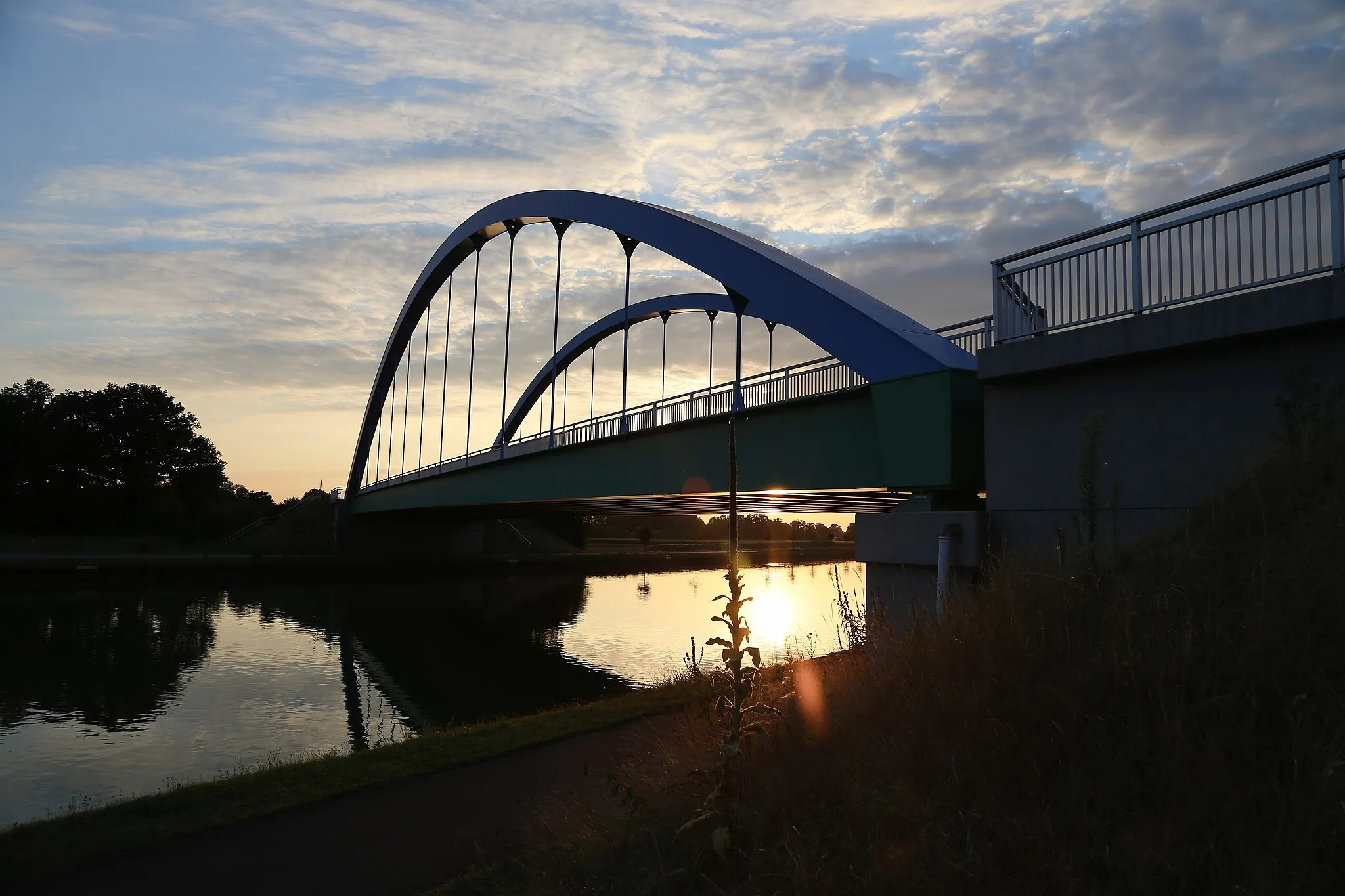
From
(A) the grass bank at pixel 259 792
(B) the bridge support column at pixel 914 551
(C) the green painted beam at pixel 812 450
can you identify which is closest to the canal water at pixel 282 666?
(B) the bridge support column at pixel 914 551

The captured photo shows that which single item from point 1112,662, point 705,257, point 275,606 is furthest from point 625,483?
point 275,606

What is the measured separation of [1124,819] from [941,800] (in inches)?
26.4

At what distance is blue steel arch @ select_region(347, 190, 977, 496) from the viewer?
436 inches

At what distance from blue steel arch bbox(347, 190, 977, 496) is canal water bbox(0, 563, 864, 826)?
2875 millimetres

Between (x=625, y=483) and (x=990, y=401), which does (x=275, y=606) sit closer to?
(x=625, y=483)

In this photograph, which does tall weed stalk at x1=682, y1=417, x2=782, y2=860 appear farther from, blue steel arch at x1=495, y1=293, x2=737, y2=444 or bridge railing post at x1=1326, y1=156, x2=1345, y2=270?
blue steel arch at x1=495, y1=293, x2=737, y2=444

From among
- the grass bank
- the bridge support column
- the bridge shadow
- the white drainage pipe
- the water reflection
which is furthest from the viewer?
the bridge shadow

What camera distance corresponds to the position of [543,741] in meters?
9.18

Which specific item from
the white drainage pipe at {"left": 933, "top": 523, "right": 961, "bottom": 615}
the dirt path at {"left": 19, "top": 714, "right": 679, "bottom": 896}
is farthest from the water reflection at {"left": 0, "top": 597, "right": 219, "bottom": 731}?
the white drainage pipe at {"left": 933, "top": 523, "right": 961, "bottom": 615}

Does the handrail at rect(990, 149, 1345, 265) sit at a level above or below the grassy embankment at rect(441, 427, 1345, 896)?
above

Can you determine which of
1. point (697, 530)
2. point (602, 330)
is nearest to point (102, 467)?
point (602, 330)

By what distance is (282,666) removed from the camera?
2055 cm

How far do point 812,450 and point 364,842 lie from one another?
29.2 ft

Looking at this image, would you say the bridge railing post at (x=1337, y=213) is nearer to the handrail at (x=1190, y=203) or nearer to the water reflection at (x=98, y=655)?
the handrail at (x=1190, y=203)
